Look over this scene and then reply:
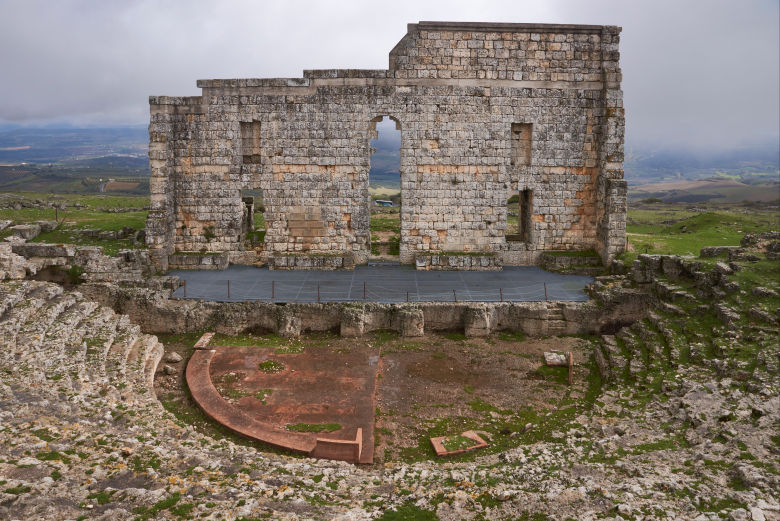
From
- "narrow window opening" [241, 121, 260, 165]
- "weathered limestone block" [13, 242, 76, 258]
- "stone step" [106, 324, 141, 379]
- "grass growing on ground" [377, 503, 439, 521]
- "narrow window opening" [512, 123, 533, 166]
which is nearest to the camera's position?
"grass growing on ground" [377, 503, 439, 521]

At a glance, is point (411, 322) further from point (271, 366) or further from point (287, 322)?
point (271, 366)

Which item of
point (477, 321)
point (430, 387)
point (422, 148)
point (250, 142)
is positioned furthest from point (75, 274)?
point (477, 321)

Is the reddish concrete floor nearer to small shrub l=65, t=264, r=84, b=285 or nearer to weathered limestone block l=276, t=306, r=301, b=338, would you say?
weathered limestone block l=276, t=306, r=301, b=338

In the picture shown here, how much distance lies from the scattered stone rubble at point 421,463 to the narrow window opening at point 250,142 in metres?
9.50

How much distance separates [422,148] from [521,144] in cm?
398

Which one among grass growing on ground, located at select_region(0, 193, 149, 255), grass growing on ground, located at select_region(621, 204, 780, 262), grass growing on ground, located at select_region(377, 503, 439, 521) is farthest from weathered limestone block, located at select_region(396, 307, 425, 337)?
grass growing on ground, located at select_region(0, 193, 149, 255)

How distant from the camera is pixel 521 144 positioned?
20.3 m

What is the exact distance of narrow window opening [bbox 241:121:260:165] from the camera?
65.8ft

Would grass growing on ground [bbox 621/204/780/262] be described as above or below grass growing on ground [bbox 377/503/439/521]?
above

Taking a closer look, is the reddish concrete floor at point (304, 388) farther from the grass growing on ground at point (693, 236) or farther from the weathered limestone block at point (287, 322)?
the grass growing on ground at point (693, 236)

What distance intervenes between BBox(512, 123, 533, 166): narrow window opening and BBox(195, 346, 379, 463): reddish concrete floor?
10.4 m

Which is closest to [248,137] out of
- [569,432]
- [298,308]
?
[298,308]

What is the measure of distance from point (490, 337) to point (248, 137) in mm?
12028

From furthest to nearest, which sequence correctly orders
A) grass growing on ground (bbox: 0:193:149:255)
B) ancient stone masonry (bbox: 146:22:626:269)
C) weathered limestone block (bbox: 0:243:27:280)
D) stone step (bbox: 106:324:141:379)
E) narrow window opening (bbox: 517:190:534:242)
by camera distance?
narrow window opening (bbox: 517:190:534:242) → grass growing on ground (bbox: 0:193:149:255) → ancient stone masonry (bbox: 146:22:626:269) → weathered limestone block (bbox: 0:243:27:280) → stone step (bbox: 106:324:141:379)
